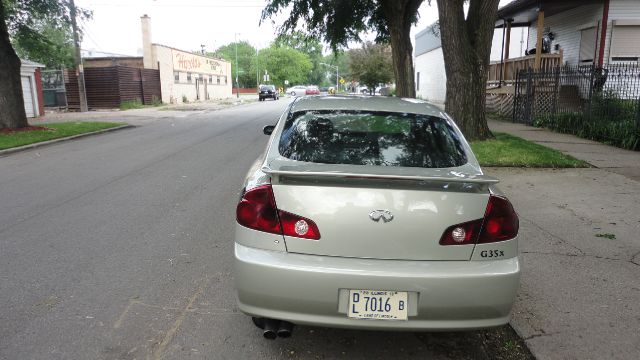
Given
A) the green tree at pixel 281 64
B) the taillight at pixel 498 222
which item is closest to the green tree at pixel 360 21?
the taillight at pixel 498 222

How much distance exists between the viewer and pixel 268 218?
292 centimetres

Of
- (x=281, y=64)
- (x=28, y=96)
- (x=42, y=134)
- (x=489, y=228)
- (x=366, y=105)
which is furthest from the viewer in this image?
(x=281, y=64)

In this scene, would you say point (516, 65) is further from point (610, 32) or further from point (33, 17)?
point (33, 17)

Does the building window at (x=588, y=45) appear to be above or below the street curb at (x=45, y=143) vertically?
above


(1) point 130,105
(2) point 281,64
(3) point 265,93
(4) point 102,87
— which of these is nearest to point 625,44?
(1) point 130,105

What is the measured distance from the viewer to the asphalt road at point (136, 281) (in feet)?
10.8

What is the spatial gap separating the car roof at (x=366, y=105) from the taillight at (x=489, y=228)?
118 centimetres

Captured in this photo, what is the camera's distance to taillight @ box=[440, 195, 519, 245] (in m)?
2.85

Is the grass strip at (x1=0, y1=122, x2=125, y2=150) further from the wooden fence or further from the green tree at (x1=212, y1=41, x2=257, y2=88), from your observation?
the green tree at (x1=212, y1=41, x2=257, y2=88)

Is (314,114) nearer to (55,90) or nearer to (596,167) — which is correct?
(596,167)

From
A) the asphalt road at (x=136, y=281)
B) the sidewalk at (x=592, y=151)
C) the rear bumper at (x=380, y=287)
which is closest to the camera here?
the rear bumper at (x=380, y=287)

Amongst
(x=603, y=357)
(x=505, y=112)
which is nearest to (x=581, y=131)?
(x=505, y=112)

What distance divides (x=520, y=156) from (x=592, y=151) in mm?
2239

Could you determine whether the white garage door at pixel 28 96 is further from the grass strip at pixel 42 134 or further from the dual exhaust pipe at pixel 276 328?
the dual exhaust pipe at pixel 276 328
